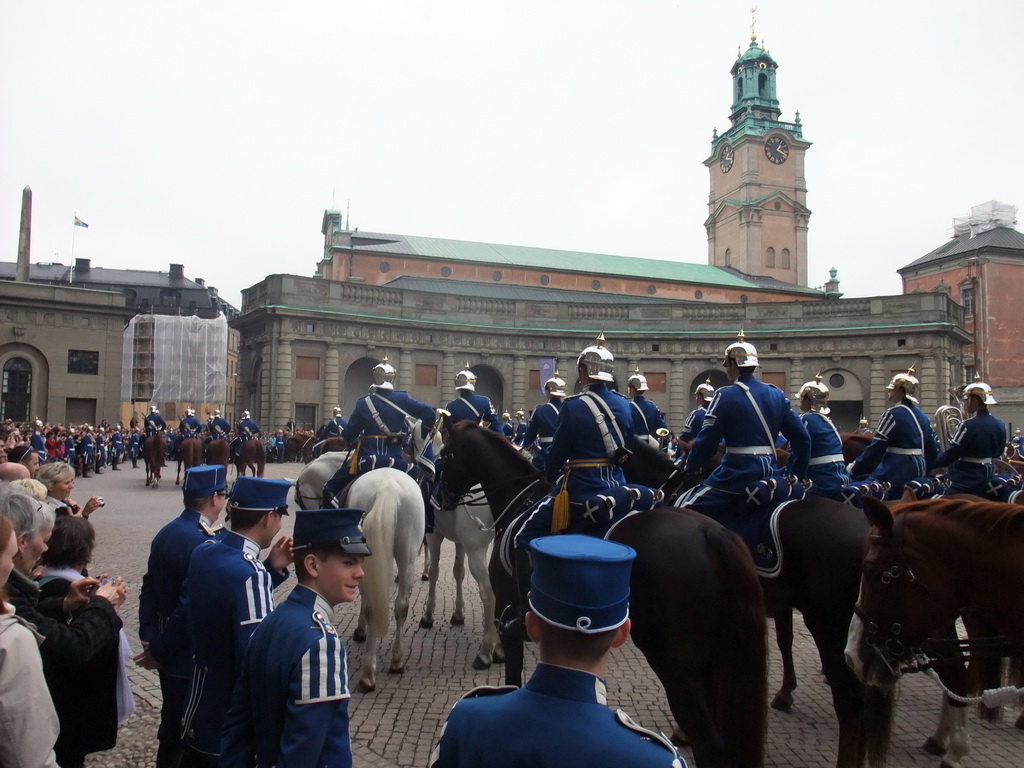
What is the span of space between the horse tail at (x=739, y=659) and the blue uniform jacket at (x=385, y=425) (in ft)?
18.4

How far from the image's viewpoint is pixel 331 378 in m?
35.8

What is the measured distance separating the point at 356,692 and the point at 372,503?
1.79 meters

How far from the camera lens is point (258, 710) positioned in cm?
296

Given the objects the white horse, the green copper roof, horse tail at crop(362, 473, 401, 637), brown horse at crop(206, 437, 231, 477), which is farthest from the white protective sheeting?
horse tail at crop(362, 473, 401, 637)

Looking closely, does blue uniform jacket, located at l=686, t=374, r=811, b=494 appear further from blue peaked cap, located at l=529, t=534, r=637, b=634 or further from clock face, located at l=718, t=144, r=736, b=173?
clock face, located at l=718, t=144, r=736, b=173

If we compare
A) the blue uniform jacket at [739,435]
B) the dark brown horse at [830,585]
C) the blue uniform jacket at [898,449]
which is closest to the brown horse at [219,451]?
the blue uniform jacket at [739,435]

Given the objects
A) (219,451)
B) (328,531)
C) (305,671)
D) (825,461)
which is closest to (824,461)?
(825,461)

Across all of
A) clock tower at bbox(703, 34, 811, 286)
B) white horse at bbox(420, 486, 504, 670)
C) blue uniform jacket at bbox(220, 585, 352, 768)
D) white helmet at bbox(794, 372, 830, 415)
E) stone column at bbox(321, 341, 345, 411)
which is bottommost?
white horse at bbox(420, 486, 504, 670)

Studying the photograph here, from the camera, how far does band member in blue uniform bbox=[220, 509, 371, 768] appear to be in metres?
2.80

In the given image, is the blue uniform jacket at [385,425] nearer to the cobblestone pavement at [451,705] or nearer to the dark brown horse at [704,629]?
the cobblestone pavement at [451,705]

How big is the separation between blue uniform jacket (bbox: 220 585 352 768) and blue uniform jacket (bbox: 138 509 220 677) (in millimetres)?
1510

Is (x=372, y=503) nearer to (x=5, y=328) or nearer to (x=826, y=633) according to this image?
(x=826, y=633)

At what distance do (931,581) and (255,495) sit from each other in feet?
12.2

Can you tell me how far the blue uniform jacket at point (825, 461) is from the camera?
7.84 m
